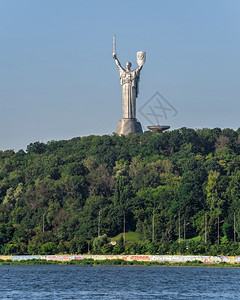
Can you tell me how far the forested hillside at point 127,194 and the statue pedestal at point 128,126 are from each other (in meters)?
0.93

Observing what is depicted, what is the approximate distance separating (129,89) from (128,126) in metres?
5.97

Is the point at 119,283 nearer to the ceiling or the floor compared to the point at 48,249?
nearer to the floor

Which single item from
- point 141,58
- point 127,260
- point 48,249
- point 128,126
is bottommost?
point 127,260

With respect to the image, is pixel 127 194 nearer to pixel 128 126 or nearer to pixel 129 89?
pixel 128 126

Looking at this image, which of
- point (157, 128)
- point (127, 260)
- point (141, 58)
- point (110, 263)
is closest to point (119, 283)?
point (110, 263)

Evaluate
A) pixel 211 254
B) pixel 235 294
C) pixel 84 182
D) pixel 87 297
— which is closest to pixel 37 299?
pixel 87 297

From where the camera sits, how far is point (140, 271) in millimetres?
88812

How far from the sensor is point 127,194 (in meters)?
122

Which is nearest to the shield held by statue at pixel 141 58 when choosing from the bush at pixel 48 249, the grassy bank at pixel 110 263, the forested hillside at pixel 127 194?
the forested hillside at pixel 127 194

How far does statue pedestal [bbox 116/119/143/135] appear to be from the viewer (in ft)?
470

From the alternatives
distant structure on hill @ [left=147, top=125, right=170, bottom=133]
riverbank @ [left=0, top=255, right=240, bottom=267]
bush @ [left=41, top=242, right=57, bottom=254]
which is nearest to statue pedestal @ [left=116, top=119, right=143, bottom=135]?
distant structure on hill @ [left=147, top=125, right=170, bottom=133]

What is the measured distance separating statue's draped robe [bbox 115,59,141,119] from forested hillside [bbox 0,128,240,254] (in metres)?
5.39

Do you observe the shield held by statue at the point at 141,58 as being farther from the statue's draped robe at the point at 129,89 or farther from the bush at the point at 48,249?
the bush at the point at 48,249

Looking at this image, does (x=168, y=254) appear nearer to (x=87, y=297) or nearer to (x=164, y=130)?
(x=87, y=297)
